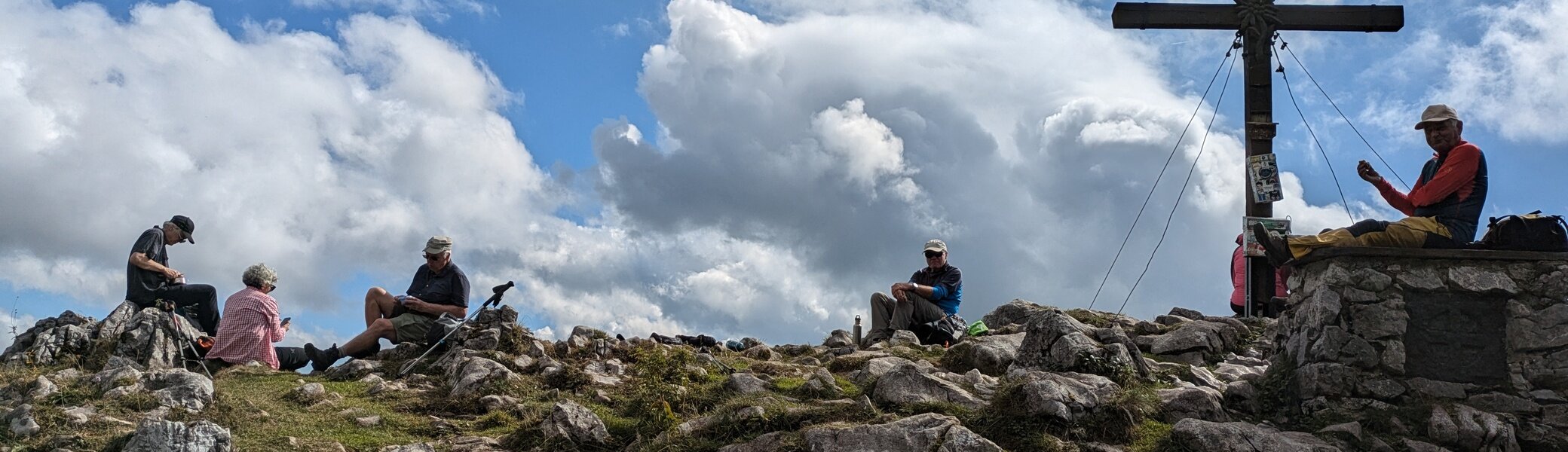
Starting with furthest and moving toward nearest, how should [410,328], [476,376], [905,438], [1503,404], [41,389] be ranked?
[410,328] → [476,376] → [41,389] → [1503,404] → [905,438]

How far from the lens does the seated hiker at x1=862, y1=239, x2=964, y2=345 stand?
16172 mm

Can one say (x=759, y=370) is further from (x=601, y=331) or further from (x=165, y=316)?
(x=165, y=316)

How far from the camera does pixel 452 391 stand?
12297 millimetres

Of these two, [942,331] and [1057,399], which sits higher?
[942,331]

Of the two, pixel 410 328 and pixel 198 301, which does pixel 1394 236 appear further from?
pixel 198 301

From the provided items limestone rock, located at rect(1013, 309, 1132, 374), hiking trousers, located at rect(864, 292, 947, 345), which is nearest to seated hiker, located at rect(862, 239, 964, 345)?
hiking trousers, located at rect(864, 292, 947, 345)

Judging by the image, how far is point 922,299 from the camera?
640 inches

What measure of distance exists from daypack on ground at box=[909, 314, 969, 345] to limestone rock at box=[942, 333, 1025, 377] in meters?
2.43

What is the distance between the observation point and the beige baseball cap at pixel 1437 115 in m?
10.9

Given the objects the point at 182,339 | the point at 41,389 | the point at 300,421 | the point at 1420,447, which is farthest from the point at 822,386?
the point at 182,339

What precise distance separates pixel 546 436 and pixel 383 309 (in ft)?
20.0

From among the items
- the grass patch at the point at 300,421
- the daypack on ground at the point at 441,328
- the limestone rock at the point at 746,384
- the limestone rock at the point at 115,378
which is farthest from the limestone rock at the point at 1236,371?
the limestone rock at the point at 115,378

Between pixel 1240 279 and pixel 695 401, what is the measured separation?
33.3 ft

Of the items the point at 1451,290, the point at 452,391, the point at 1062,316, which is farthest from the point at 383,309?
the point at 1451,290
